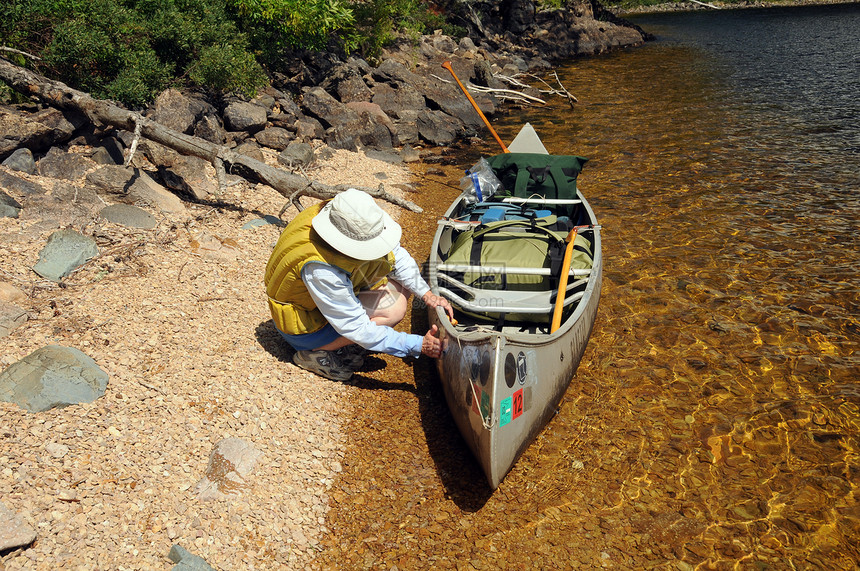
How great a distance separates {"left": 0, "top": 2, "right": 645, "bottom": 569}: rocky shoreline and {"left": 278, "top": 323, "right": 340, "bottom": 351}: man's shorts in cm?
35

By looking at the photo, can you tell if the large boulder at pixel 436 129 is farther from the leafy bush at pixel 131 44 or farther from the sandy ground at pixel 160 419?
the sandy ground at pixel 160 419

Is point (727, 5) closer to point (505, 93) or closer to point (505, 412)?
point (505, 93)

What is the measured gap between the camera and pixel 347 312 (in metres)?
4.65

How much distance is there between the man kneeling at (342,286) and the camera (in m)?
4.45

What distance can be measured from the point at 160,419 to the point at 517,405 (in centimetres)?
286

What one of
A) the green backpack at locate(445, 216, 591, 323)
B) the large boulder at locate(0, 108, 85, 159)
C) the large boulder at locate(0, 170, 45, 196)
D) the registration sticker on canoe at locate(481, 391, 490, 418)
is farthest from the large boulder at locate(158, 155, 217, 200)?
the registration sticker on canoe at locate(481, 391, 490, 418)

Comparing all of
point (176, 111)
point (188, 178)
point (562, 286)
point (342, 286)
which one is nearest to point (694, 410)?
point (562, 286)

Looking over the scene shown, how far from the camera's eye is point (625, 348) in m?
6.46

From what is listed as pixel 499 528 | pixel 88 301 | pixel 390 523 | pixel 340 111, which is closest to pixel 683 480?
pixel 499 528

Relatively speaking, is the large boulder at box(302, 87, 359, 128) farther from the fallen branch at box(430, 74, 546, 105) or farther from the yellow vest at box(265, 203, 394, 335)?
the yellow vest at box(265, 203, 394, 335)

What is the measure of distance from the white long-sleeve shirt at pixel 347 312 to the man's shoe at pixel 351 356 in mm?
823

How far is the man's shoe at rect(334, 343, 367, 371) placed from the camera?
5.64 meters

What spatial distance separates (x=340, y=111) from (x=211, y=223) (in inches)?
262

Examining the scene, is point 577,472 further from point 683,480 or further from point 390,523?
point 390,523
